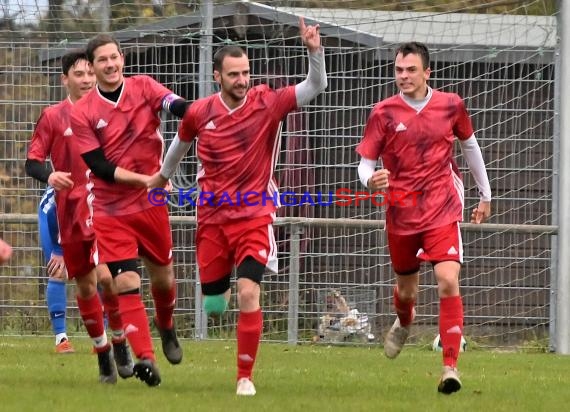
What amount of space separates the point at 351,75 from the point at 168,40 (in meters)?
2.03

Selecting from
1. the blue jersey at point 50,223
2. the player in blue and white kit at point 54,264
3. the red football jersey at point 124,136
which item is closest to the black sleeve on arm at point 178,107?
the red football jersey at point 124,136

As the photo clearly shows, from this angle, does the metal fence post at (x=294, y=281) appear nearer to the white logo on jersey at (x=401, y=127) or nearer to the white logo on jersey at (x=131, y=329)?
the white logo on jersey at (x=401, y=127)

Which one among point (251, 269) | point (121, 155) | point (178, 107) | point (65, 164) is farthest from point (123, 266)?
point (65, 164)

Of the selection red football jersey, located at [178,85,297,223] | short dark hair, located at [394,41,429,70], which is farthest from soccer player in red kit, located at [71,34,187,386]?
short dark hair, located at [394,41,429,70]

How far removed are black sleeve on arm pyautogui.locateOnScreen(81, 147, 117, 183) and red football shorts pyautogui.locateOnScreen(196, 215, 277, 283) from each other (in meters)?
0.65

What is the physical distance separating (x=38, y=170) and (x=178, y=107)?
1.54 meters

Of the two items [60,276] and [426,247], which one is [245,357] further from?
[60,276]

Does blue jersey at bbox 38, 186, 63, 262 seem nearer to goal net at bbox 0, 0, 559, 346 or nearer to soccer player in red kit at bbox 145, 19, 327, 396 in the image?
goal net at bbox 0, 0, 559, 346

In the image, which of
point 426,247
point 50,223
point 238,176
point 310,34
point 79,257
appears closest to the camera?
point 310,34

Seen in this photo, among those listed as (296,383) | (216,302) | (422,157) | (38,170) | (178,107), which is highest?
(178,107)

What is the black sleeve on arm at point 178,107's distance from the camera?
30.5ft

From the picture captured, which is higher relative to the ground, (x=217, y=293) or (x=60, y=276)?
(x=217, y=293)

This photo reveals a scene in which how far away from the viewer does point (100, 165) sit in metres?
9.35

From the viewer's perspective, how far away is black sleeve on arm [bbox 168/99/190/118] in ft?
30.5
